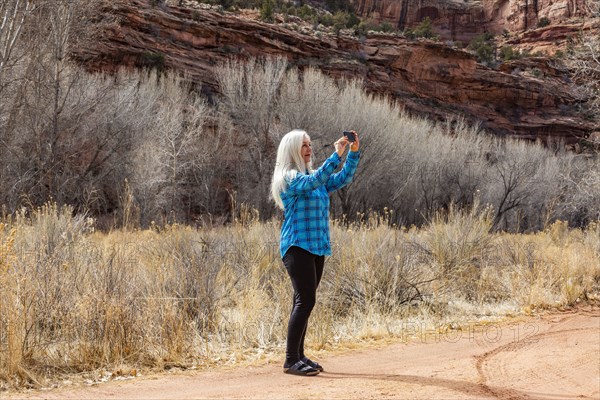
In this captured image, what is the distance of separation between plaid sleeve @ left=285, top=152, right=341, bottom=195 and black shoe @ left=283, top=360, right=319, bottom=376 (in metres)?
1.39

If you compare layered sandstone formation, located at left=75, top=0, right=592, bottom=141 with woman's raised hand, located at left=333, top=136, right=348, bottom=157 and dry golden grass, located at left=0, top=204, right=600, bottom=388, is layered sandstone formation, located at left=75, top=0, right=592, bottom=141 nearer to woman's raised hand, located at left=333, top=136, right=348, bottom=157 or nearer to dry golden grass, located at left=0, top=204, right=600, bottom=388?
dry golden grass, located at left=0, top=204, right=600, bottom=388

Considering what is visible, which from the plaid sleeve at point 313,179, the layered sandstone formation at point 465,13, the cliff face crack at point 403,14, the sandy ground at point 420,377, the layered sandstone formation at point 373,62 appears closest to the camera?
the sandy ground at point 420,377

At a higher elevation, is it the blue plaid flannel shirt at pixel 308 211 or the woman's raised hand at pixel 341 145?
the woman's raised hand at pixel 341 145

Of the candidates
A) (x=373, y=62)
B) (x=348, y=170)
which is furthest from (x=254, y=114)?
(x=348, y=170)

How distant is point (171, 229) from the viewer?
8.45 metres

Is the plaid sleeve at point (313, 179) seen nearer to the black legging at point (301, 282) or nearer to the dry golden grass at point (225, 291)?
the black legging at point (301, 282)

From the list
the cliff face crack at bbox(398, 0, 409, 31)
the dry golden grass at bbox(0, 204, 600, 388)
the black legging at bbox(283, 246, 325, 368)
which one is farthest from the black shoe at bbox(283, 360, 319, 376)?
the cliff face crack at bbox(398, 0, 409, 31)

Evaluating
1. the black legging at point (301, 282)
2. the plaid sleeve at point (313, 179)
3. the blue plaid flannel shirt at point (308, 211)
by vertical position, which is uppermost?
the plaid sleeve at point (313, 179)

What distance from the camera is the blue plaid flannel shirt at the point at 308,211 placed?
420cm

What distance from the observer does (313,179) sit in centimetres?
418

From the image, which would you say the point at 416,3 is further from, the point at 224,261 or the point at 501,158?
the point at 224,261

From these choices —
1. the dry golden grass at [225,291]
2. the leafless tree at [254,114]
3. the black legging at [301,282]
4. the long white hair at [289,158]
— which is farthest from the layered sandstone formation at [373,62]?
the black legging at [301,282]

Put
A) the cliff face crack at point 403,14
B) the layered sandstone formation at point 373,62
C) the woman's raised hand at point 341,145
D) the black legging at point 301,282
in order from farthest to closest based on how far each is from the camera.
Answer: the cliff face crack at point 403,14, the layered sandstone formation at point 373,62, the woman's raised hand at point 341,145, the black legging at point 301,282

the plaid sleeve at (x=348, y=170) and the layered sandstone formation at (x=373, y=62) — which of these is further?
the layered sandstone formation at (x=373, y=62)
